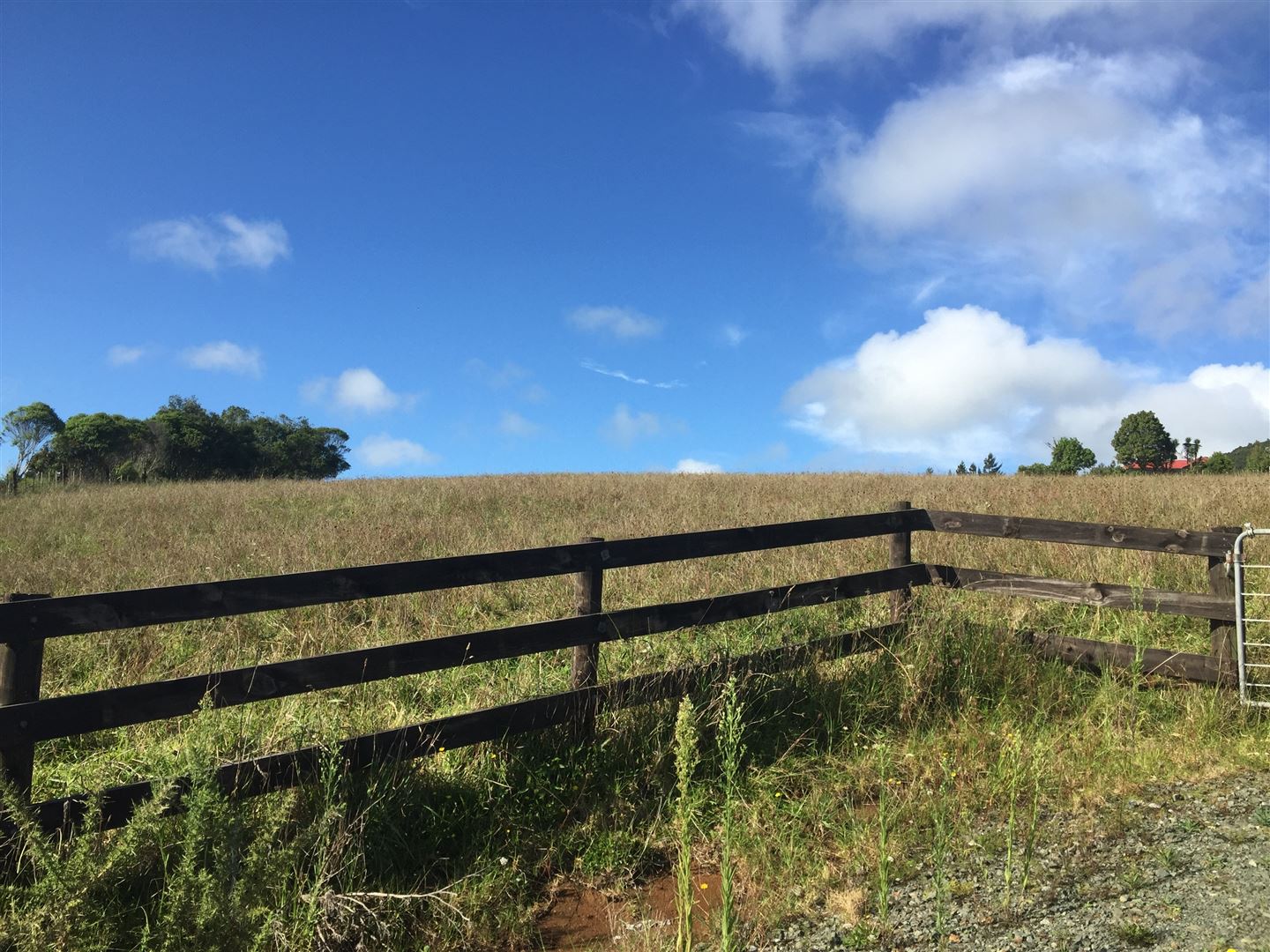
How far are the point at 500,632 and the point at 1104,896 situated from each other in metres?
3.23

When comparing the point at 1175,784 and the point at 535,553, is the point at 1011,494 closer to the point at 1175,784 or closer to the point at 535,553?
the point at 1175,784

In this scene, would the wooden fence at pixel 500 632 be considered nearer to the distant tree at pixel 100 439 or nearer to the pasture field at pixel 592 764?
the pasture field at pixel 592 764

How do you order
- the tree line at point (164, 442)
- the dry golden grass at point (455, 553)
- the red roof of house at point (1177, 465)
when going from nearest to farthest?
the dry golden grass at point (455, 553)
the tree line at point (164, 442)
the red roof of house at point (1177, 465)

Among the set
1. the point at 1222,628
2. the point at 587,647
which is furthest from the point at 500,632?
the point at 1222,628

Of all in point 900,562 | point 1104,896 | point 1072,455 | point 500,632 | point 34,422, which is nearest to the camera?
point 1104,896

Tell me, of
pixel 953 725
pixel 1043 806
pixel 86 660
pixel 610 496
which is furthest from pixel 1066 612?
pixel 610 496

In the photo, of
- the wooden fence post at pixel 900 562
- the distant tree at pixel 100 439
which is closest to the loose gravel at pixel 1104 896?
the wooden fence post at pixel 900 562

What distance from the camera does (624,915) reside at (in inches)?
147

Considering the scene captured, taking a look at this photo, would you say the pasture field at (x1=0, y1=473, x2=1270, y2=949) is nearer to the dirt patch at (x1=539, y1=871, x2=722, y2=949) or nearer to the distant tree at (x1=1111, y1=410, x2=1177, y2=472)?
the dirt patch at (x1=539, y1=871, x2=722, y2=949)

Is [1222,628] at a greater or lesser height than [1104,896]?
greater

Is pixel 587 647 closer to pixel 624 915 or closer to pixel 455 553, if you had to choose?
pixel 624 915

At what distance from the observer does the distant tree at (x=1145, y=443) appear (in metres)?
88.4

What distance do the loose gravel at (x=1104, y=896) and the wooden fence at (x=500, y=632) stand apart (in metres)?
1.89

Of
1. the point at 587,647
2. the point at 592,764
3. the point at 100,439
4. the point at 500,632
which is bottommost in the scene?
the point at 592,764
